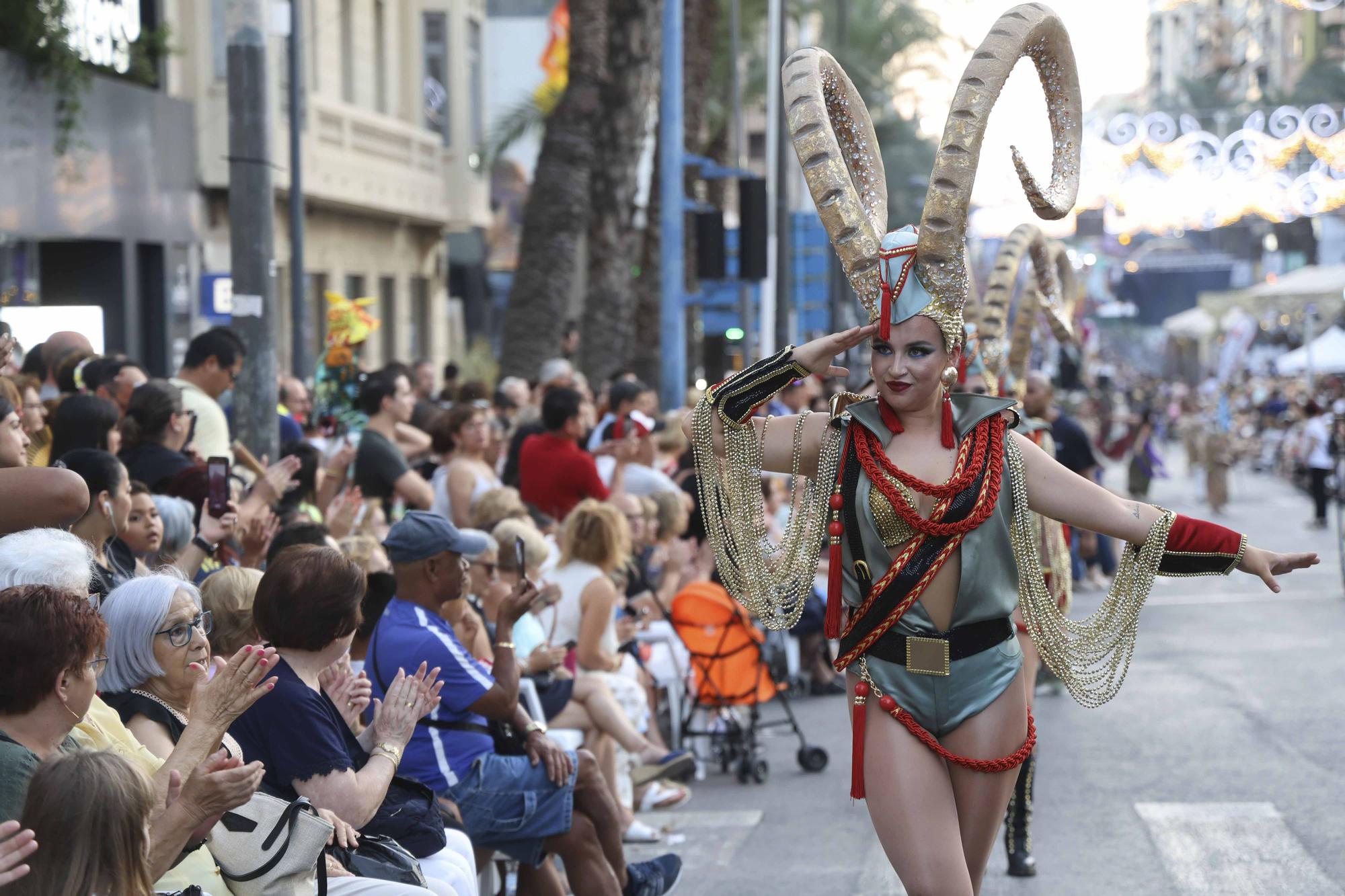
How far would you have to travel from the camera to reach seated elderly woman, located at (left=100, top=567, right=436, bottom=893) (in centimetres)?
452

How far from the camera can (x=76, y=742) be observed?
395cm

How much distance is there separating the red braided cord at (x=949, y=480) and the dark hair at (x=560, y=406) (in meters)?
5.27

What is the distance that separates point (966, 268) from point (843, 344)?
1.42 feet

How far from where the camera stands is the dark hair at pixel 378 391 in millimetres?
9406

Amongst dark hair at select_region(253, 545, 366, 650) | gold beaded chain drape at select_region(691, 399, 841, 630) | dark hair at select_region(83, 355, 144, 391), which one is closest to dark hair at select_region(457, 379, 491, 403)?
dark hair at select_region(83, 355, 144, 391)

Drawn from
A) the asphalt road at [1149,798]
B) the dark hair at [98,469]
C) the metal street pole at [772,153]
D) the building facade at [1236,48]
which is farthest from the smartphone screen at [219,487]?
the building facade at [1236,48]

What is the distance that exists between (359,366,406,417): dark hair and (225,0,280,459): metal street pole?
3.14ft

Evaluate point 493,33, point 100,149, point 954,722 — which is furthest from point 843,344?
point 493,33

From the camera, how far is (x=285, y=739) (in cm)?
475

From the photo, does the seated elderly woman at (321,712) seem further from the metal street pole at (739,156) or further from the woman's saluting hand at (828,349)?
the metal street pole at (739,156)

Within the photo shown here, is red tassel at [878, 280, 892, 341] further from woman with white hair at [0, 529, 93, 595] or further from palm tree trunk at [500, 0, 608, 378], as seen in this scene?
palm tree trunk at [500, 0, 608, 378]

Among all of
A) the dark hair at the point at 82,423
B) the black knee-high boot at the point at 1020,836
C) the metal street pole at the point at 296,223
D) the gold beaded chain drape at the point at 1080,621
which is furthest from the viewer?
the metal street pole at the point at 296,223

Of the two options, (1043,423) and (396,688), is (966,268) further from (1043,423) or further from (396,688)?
(1043,423)

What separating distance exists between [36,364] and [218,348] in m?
1.34
